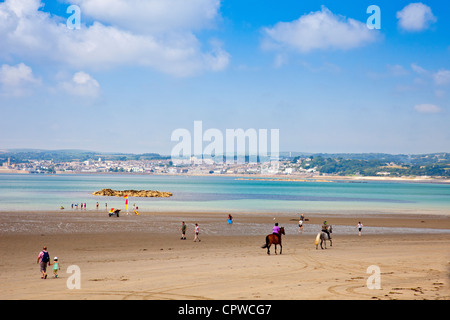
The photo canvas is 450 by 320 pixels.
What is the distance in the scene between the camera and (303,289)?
49.9ft

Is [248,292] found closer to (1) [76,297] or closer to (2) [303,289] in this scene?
(2) [303,289]

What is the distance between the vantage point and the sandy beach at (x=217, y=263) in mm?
14938

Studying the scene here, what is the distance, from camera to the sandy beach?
49.0ft

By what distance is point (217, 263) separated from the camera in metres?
21.4

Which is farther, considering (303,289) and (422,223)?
(422,223)
